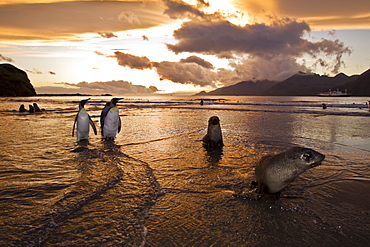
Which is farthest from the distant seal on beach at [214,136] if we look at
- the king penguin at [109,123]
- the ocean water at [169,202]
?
the king penguin at [109,123]

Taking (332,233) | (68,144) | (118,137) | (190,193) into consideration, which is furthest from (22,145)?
(332,233)

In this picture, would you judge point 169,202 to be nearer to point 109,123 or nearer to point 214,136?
point 214,136

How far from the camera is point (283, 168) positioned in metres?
3.85

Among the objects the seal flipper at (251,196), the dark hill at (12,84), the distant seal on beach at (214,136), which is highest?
the dark hill at (12,84)

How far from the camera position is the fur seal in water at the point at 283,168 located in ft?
12.3

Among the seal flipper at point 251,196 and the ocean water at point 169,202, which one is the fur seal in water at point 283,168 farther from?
the ocean water at point 169,202

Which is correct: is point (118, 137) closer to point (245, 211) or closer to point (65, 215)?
point (65, 215)

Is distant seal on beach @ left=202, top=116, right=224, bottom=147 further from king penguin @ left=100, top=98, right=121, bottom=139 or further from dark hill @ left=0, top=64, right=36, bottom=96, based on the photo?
dark hill @ left=0, top=64, right=36, bottom=96

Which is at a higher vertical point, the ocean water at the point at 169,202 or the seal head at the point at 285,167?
the seal head at the point at 285,167

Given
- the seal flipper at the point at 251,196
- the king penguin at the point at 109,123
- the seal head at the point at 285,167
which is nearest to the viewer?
the seal head at the point at 285,167

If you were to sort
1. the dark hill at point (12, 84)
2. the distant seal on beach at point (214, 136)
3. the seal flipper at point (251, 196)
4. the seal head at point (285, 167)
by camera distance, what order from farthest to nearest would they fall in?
the dark hill at point (12, 84) < the distant seal on beach at point (214, 136) < the seal flipper at point (251, 196) < the seal head at point (285, 167)

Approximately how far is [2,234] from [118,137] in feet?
24.6

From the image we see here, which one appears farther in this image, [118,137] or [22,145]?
[118,137]

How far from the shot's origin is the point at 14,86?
117688 millimetres
